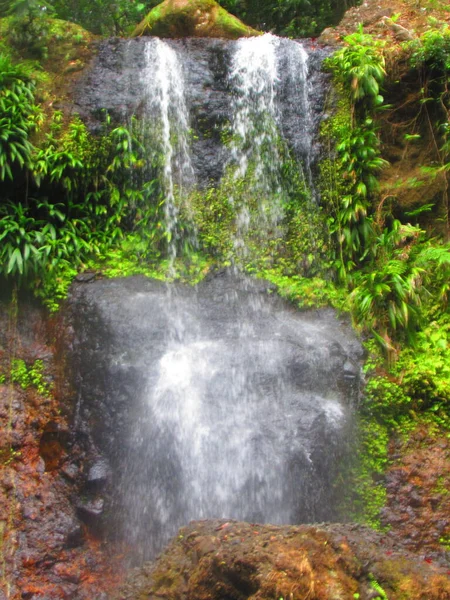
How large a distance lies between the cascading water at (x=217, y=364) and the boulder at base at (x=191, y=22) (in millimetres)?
1295

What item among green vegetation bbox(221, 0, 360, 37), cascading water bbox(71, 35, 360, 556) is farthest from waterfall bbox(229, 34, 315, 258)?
green vegetation bbox(221, 0, 360, 37)

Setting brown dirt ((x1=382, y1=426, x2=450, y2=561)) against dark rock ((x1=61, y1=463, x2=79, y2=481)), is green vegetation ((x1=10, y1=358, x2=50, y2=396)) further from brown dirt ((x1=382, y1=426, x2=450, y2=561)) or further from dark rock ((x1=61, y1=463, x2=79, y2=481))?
brown dirt ((x1=382, y1=426, x2=450, y2=561))

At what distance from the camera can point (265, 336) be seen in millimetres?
6355

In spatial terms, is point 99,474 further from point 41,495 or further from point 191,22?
point 191,22

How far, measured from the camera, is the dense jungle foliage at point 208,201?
22.2 feet

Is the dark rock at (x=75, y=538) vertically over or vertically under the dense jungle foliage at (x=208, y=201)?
under

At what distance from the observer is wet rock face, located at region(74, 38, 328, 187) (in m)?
7.80

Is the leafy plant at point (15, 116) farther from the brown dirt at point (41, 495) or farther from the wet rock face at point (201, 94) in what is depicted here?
the brown dirt at point (41, 495)

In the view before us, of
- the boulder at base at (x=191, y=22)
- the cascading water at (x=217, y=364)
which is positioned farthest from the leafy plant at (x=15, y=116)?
the boulder at base at (x=191, y=22)

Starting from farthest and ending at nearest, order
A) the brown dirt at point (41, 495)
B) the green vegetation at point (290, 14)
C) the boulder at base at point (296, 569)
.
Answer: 1. the green vegetation at point (290, 14)
2. the brown dirt at point (41, 495)
3. the boulder at base at point (296, 569)

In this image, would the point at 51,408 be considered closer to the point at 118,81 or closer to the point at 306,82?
the point at 118,81

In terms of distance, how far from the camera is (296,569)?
3314 millimetres

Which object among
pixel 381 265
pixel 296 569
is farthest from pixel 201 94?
pixel 296 569

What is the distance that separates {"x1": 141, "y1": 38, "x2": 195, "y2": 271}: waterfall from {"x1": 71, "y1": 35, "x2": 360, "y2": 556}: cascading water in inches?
0.7
